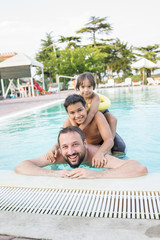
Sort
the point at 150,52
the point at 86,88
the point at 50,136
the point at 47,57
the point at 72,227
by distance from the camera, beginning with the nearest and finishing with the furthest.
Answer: the point at 72,227 < the point at 86,88 < the point at 50,136 < the point at 150,52 < the point at 47,57

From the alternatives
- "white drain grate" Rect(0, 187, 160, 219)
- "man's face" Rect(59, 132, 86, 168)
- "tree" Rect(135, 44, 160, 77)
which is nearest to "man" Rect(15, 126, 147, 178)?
"man's face" Rect(59, 132, 86, 168)

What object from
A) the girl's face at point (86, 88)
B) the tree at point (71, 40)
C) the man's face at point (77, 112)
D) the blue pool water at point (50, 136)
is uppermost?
the tree at point (71, 40)

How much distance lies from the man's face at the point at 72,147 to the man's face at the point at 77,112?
1.68 feet

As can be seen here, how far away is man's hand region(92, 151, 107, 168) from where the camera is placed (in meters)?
2.68

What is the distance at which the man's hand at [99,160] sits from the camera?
2.68 m

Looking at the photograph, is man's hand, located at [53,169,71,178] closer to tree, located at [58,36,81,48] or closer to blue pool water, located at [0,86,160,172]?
blue pool water, located at [0,86,160,172]

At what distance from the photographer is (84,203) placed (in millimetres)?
1733

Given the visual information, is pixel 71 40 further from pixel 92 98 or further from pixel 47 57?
pixel 92 98

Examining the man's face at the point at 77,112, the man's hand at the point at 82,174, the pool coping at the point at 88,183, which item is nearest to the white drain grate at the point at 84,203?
the pool coping at the point at 88,183

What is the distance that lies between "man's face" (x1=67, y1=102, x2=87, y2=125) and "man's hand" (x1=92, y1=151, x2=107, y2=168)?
549 millimetres

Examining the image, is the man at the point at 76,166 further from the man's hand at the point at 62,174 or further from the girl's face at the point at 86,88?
the girl's face at the point at 86,88

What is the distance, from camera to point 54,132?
669cm

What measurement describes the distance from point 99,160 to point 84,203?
0.99m

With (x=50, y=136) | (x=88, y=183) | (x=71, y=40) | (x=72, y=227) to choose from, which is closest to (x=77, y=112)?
(x=88, y=183)
